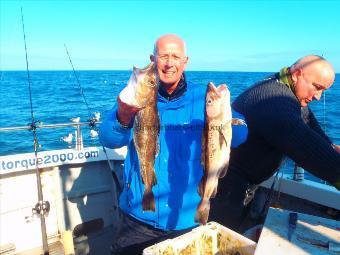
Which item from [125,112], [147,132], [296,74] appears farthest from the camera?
[296,74]

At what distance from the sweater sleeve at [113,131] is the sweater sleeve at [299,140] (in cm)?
125

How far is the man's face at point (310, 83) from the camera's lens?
123 inches

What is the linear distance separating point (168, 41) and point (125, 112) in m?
0.89

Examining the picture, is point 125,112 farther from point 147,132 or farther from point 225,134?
point 225,134

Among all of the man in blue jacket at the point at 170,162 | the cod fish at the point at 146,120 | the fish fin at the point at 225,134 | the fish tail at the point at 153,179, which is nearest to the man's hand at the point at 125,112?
the cod fish at the point at 146,120

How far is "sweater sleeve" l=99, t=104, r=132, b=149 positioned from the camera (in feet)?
8.96

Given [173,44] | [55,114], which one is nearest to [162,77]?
[173,44]

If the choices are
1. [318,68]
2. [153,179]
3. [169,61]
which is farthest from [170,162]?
[318,68]

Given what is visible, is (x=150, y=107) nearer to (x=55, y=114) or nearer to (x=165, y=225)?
(x=165, y=225)

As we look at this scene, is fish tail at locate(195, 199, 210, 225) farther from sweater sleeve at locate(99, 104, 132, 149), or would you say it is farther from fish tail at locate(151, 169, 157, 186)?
sweater sleeve at locate(99, 104, 132, 149)

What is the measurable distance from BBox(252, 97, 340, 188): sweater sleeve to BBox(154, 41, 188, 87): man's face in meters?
0.86

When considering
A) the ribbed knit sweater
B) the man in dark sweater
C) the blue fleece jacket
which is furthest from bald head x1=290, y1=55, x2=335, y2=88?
the blue fleece jacket

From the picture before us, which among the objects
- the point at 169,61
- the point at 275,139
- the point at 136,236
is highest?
the point at 169,61

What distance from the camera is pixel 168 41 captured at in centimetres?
307
